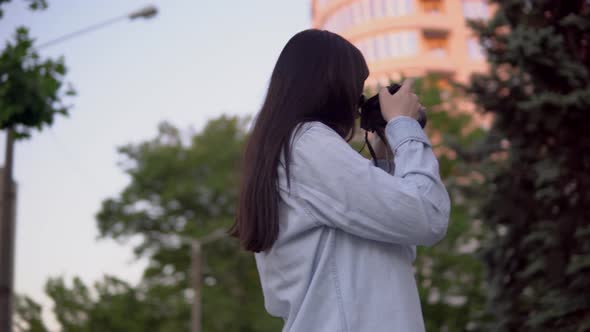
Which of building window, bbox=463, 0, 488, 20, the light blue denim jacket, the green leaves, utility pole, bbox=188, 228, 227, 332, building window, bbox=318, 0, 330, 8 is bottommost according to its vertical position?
the light blue denim jacket

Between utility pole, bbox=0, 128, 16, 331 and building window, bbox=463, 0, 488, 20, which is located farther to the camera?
building window, bbox=463, 0, 488, 20

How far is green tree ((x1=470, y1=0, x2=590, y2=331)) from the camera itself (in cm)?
784

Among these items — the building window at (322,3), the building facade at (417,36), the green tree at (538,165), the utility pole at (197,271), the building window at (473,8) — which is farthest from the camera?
the building window at (322,3)

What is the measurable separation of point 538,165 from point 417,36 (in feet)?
147

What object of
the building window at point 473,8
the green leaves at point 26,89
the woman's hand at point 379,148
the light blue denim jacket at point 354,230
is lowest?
the light blue denim jacket at point 354,230

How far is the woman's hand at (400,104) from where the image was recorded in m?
1.89

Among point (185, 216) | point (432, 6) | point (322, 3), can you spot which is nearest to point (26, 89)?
point (185, 216)

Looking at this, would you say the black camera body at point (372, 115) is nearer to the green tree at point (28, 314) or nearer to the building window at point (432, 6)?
the green tree at point (28, 314)

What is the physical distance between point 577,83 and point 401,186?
267 inches

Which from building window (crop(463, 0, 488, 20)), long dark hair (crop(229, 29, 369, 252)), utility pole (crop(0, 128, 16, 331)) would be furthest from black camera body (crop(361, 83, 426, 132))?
building window (crop(463, 0, 488, 20))

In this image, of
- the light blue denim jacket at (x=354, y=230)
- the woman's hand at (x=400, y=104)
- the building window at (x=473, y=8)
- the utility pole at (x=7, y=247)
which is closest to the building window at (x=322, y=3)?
the building window at (x=473, y=8)

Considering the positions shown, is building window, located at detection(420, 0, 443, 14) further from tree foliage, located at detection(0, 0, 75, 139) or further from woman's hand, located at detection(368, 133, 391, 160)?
woman's hand, located at detection(368, 133, 391, 160)

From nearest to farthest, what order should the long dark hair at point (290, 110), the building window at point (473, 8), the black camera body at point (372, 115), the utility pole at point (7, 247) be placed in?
the long dark hair at point (290, 110)
the black camera body at point (372, 115)
the utility pole at point (7, 247)
the building window at point (473, 8)

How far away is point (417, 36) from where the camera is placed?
5166cm
